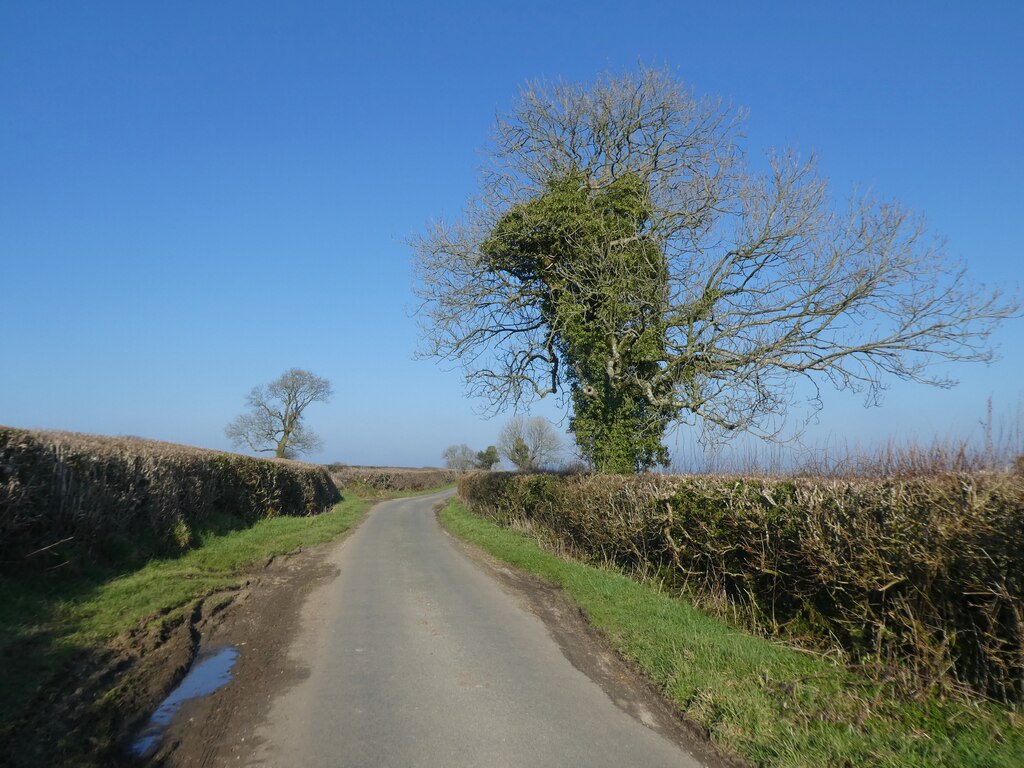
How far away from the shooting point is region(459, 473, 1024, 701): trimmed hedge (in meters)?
5.71

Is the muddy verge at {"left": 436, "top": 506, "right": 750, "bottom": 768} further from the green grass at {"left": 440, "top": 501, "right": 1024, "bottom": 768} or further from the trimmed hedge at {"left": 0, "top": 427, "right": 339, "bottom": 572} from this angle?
the trimmed hedge at {"left": 0, "top": 427, "right": 339, "bottom": 572}

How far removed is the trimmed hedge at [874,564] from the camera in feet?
18.7

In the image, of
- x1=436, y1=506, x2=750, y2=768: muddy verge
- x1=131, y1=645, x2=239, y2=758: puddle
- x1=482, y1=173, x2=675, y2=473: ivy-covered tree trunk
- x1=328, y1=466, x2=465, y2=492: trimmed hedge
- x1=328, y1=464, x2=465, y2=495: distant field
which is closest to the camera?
x1=131, y1=645, x2=239, y2=758: puddle

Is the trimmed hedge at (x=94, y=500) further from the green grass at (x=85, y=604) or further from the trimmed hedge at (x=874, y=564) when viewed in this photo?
the trimmed hedge at (x=874, y=564)

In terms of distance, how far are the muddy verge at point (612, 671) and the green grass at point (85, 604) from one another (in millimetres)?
4926

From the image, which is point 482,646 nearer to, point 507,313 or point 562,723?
point 562,723

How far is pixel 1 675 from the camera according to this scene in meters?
5.71

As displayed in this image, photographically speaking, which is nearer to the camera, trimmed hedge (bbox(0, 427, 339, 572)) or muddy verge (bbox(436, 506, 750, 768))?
muddy verge (bbox(436, 506, 750, 768))

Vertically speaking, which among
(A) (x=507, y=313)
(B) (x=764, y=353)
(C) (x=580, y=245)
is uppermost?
(C) (x=580, y=245)

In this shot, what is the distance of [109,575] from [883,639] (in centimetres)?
1050

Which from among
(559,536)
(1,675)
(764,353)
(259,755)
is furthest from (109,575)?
(764,353)

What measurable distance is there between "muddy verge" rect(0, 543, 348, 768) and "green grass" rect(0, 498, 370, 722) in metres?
0.17

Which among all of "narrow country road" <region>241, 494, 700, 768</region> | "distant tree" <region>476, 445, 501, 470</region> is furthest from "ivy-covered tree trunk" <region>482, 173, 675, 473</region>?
"distant tree" <region>476, 445, 501, 470</region>

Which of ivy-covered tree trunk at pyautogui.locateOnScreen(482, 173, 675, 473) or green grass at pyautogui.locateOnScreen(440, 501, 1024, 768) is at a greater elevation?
ivy-covered tree trunk at pyautogui.locateOnScreen(482, 173, 675, 473)
